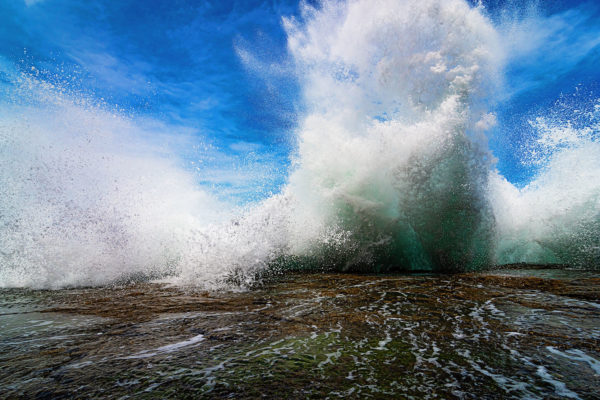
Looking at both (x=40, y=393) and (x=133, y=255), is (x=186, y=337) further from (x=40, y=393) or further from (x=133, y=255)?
(x=133, y=255)

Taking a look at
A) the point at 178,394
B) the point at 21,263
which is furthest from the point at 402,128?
the point at 21,263

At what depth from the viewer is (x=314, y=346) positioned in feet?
8.64

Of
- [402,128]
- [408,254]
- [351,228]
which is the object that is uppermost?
[402,128]

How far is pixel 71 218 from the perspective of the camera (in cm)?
786

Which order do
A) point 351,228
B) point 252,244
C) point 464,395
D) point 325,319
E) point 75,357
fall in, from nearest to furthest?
point 464,395, point 75,357, point 325,319, point 252,244, point 351,228

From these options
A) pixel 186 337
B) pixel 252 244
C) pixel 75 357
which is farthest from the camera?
pixel 252 244

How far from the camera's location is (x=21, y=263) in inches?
293

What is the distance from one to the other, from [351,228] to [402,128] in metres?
3.12

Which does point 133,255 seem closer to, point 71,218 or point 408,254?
point 71,218

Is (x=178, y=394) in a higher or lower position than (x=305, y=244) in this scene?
lower

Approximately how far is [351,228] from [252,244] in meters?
3.18

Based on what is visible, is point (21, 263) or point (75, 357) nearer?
point (75, 357)

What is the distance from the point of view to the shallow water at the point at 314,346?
75.9 inches

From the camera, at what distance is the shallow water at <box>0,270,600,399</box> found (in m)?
1.93
